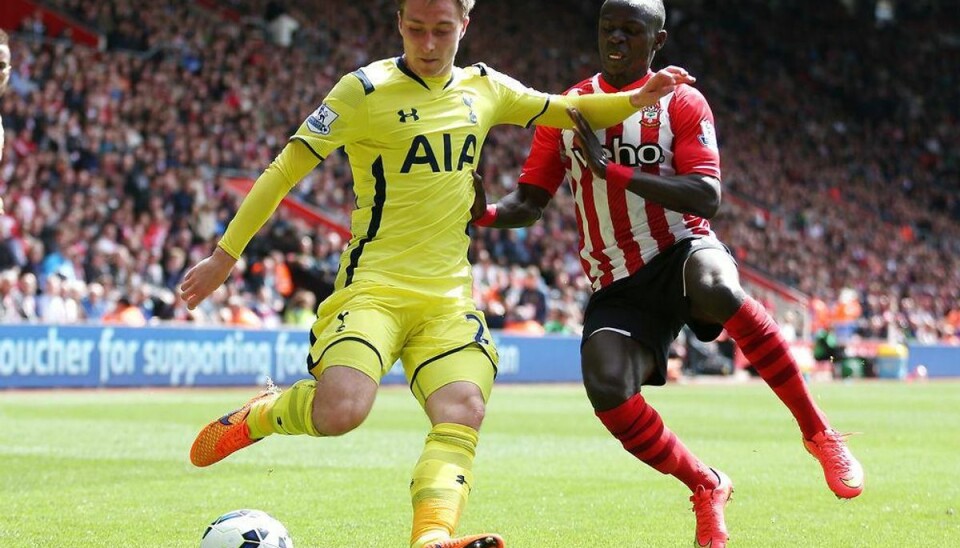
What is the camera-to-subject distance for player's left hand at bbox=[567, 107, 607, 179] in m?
5.66

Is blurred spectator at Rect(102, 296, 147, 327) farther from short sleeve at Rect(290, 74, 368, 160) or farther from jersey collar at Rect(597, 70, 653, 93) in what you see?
short sleeve at Rect(290, 74, 368, 160)

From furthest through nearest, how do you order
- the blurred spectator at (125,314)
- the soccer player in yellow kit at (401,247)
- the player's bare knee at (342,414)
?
the blurred spectator at (125,314) < the soccer player in yellow kit at (401,247) < the player's bare knee at (342,414)

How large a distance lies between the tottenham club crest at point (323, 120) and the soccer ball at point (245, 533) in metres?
1.45

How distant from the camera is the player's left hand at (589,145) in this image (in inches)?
223

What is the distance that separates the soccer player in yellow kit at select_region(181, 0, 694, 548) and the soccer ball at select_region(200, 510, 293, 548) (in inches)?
15.1

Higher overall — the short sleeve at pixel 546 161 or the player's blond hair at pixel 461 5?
the player's blond hair at pixel 461 5

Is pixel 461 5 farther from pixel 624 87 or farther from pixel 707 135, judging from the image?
pixel 707 135

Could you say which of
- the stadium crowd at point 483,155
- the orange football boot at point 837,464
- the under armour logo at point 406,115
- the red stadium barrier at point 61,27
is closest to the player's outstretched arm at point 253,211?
the under armour logo at point 406,115

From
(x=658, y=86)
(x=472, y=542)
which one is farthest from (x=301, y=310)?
(x=472, y=542)

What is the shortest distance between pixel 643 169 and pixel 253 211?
6.14ft

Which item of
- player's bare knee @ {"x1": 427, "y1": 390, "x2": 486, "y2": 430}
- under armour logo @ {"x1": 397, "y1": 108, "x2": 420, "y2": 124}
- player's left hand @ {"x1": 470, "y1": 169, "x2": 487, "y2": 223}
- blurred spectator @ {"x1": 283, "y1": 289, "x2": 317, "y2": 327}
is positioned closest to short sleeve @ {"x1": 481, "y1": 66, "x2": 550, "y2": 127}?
player's left hand @ {"x1": 470, "y1": 169, "x2": 487, "y2": 223}

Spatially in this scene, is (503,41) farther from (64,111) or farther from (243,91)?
(64,111)

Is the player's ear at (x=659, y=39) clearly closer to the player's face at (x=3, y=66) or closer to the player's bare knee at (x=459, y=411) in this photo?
the player's bare knee at (x=459, y=411)

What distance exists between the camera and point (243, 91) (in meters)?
26.8
